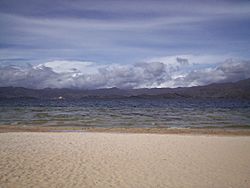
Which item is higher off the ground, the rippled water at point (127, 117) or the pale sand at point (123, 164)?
the pale sand at point (123, 164)

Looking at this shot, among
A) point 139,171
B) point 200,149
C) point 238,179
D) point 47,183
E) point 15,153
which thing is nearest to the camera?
point 47,183

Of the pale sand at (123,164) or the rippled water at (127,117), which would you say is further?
the rippled water at (127,117)

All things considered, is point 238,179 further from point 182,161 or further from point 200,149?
point 200,149

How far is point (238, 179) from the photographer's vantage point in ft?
31.4

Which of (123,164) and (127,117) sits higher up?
(123,164)

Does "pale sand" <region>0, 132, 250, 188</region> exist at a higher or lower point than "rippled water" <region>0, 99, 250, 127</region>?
Answer: higher

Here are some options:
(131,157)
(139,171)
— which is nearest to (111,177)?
(139,171)

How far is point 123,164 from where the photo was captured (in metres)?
11.4

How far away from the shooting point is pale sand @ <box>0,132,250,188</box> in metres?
9.13

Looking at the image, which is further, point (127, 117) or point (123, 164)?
point (127, 117)

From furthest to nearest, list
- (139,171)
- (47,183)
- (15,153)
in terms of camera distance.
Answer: (15,153) → (139,171) → (47,183)

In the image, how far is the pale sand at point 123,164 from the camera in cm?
913

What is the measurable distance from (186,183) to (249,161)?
4.65 metres

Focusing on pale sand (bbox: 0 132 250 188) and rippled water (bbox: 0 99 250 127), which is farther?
rippled water (bbox: 0 99 250 127)
